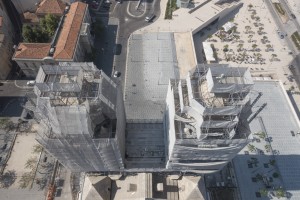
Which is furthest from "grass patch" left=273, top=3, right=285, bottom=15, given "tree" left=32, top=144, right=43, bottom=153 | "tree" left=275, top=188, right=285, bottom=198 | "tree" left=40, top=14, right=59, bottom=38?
"tree" left=32, top=144, right=43, bottom=153

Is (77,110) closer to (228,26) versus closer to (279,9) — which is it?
(228,26)

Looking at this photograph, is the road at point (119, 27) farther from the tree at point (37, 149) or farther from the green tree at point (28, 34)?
the tree at point (37, 149)

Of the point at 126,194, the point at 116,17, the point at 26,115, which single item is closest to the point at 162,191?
the point at 126,194

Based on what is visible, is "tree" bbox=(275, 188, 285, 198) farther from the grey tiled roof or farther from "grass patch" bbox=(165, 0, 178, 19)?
"grass patch" bbox=(165, 0, 178, 19)

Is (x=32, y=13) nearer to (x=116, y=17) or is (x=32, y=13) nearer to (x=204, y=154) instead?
(x=116, y=17)

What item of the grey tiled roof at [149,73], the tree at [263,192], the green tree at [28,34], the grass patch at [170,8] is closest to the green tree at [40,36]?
the green tree at [28,34]

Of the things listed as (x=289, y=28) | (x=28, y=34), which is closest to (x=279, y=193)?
(x=289, y=28)
